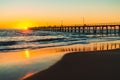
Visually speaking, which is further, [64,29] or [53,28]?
[53,28]

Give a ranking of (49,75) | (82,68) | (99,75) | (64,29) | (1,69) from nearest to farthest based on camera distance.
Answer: (99,75) → (49,75) → (82,68) → (1,69) → (64,29)

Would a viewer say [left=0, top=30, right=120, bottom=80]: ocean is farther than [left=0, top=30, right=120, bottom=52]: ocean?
No

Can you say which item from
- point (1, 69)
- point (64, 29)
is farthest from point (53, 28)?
point (1, 69)

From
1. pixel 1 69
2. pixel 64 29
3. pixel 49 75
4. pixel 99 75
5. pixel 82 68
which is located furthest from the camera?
pixel 64 29

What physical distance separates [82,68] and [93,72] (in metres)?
0.90

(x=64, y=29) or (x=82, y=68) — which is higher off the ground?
(x=82, y=68)

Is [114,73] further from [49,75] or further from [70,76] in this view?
[49,75]

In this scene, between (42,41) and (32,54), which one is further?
(42,41)

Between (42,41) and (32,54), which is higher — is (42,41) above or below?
below

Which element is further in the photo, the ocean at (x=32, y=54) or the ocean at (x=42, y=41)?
the ocean at (x=42, y=41)

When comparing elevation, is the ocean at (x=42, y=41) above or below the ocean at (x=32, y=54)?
below

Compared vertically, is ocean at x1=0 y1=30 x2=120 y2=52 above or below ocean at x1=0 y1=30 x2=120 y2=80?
below

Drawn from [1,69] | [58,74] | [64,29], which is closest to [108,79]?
[58,74]

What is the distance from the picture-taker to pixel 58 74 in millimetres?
8203
